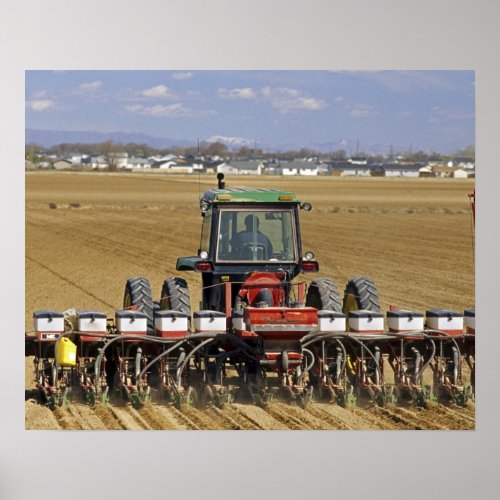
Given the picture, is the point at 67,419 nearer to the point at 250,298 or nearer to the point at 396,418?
the point at 250,298

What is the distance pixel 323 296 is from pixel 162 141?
2280cm

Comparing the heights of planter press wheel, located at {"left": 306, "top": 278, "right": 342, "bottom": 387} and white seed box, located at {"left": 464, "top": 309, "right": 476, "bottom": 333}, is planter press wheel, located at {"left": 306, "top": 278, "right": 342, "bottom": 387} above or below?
above

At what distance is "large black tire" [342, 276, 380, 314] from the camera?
14.2 meters

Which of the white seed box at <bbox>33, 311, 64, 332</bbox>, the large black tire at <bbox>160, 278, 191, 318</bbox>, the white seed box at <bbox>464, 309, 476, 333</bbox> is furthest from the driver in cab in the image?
the white seed box at <bbox>464, 309, 476, 333</bbox>

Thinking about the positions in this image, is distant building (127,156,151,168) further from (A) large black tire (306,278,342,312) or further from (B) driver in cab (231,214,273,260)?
(B) driver in cab (231,214,273,260)

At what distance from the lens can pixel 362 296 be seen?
1430 cm

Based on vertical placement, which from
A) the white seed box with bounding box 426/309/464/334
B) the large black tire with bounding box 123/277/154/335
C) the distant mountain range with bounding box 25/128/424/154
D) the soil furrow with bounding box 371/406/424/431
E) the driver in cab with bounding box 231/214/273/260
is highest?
the distant mountain range with bounding box 25/128/424/154

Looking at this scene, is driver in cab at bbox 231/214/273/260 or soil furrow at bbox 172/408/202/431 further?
driver in cab at bbox 231/214/273/260

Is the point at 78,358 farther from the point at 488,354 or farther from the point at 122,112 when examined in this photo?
the point at 122,112

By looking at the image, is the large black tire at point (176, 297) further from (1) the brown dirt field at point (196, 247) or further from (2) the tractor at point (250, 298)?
(1) the brown dirt field at point (196, 247)

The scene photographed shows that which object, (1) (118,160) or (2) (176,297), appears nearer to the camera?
(2) (176,297)

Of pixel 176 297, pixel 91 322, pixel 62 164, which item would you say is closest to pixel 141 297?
pixel 176 297

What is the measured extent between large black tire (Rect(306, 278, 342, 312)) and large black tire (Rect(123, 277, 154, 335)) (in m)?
1.65

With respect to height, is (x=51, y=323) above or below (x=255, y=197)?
below
